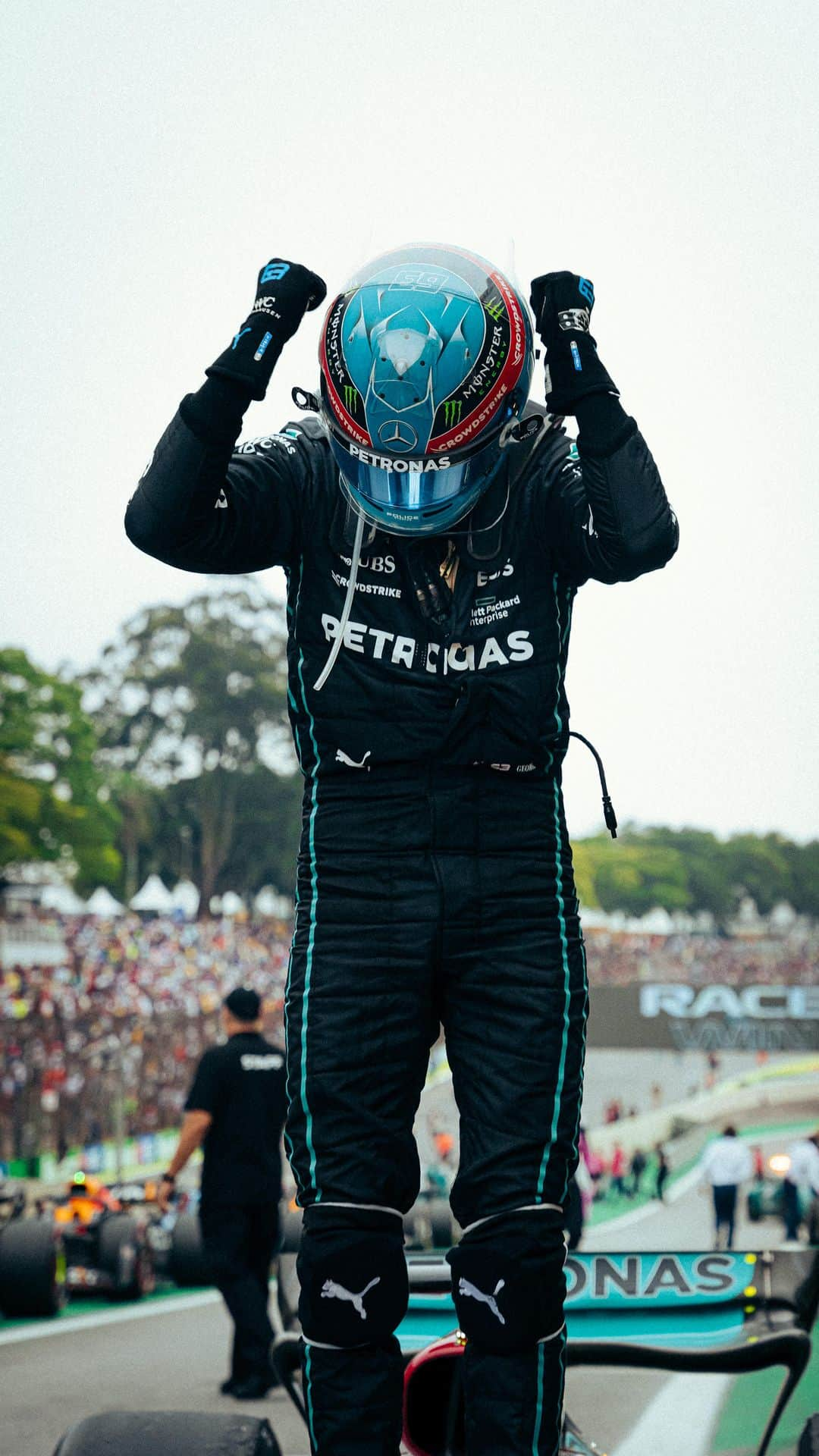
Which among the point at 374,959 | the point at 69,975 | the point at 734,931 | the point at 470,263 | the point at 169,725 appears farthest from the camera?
the point at 734,931

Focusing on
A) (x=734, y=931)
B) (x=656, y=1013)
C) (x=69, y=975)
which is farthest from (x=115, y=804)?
(x=734, y=931)

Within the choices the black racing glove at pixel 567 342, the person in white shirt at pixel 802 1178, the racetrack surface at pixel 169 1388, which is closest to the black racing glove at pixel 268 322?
the black racing glove at pixel 567 342

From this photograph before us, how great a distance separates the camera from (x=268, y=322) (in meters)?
2.25

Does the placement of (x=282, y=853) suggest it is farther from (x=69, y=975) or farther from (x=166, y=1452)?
(x=166, y=1452)

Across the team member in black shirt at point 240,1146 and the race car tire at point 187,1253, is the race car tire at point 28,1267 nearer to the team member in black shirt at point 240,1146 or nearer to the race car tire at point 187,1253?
the team member in black shirt at point 240,1146

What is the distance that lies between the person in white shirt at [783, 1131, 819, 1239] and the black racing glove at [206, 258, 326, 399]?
47.4ft

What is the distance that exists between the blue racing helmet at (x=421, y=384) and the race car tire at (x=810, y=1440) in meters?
1.48

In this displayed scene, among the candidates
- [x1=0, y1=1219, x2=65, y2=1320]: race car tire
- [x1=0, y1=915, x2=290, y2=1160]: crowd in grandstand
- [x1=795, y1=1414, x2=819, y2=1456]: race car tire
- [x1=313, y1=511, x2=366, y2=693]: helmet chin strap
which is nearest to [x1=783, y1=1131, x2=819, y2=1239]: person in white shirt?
[x1=0, y1=915, x2=290, y2=1160]: crowd in grandstand

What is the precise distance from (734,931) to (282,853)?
37313 mm

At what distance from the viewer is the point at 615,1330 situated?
2814 millimetres

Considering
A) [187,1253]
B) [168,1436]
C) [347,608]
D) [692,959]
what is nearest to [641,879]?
[692,959]

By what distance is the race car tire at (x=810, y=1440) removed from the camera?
93.1 inches

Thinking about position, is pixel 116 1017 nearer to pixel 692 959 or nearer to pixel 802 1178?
pixel 802 1178

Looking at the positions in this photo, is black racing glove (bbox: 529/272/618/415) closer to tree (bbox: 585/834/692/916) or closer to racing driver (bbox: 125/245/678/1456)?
racing driver (bbox: 125/245/678/1456)
